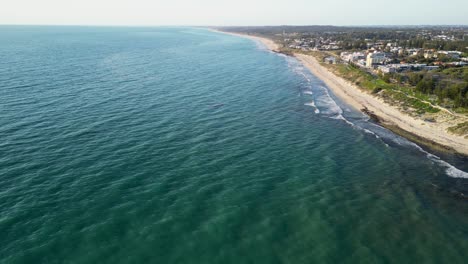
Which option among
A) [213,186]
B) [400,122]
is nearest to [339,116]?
[400,122]

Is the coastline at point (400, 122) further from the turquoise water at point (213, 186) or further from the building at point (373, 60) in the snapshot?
the building at point (373, 60)

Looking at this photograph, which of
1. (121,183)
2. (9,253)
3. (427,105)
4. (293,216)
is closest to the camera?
(9,253)

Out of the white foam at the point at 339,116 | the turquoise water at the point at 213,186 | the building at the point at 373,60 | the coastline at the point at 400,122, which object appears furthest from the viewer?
the building at the point at 373,60

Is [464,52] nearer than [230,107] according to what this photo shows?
No

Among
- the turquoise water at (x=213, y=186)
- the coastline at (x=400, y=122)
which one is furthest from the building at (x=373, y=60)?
the turquoise water at (x=213, y=186)

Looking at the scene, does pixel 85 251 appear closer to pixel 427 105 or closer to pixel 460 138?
pixel 460 138

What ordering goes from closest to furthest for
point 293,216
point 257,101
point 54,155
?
point 293,216 < point 54,155 < point 257,101

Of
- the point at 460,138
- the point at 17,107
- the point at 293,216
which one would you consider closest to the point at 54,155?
the point at 17,107
